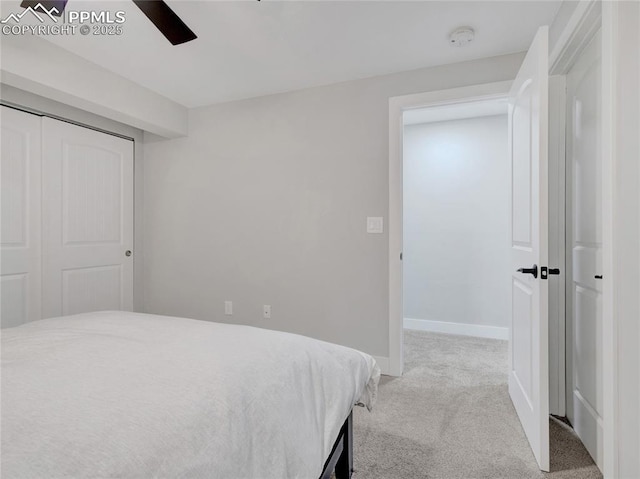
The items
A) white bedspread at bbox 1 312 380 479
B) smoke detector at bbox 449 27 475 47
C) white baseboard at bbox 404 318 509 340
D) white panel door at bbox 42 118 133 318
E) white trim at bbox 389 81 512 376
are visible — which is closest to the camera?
white bedspread at bbox 1 312 380 479

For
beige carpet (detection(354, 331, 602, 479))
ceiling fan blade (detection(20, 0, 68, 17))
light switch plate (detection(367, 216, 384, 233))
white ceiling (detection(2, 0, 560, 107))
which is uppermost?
white ceiling (detection(2, 0, 560, 107))

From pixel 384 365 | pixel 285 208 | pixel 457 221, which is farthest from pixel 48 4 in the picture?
pixel 457 221

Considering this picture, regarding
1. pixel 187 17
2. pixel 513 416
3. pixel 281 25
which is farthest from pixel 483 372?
pixel 187 17

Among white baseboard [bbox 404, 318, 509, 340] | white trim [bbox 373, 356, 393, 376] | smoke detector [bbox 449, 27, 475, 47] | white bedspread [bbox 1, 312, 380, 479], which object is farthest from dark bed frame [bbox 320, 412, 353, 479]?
white baseboard [bbox 404, 318, 509, 340]

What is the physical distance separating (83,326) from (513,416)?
2.27 m

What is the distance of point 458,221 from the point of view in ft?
12.9

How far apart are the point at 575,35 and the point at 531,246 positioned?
1.03m

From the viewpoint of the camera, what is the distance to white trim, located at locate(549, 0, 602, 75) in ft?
4.88

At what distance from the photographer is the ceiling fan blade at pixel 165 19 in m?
1.43

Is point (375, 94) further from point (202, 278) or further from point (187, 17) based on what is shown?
point (202, 278)

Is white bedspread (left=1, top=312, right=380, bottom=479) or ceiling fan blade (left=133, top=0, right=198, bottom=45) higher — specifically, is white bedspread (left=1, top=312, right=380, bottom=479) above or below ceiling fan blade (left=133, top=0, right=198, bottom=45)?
below

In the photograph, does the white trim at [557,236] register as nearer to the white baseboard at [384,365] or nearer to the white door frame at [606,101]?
the white door frame at [606,101]

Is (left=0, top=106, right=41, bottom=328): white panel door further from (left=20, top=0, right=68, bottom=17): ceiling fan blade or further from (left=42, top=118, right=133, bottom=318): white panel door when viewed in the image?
(left=20, top=0, right=68, bottom=17): ceiling fan blade

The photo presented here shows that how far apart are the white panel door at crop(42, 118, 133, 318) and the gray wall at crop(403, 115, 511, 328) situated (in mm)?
3072
